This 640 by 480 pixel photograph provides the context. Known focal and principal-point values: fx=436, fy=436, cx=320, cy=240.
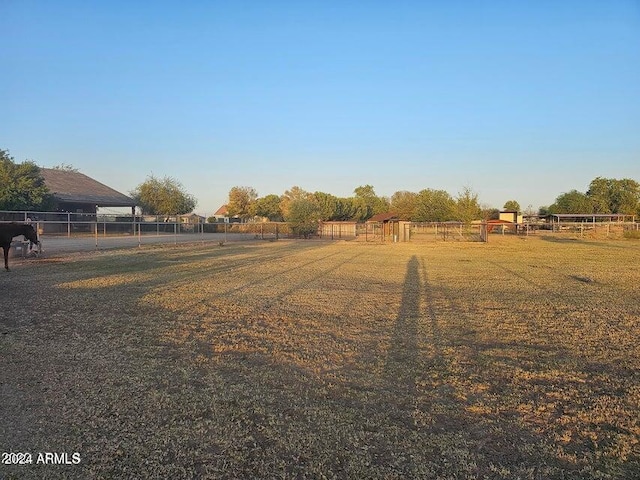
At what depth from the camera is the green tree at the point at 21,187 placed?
38.1 meters

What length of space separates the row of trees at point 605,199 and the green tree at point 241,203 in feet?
215

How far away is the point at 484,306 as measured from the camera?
9.49 m

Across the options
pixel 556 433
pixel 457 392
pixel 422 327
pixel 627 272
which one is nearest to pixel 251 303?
pixel 422 327

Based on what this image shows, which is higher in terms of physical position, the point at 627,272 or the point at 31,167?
the point at 31,167

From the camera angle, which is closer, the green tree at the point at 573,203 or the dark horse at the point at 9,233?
the dark horse at the point at 9,233

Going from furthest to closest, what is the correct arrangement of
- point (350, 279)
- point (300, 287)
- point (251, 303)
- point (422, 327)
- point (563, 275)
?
point (563, 275)
point (350, 279)
point (300, 287)
point (251, 303)
point (422, 327)

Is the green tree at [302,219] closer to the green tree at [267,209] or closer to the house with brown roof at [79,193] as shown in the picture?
the house with brown roof at [79,193]

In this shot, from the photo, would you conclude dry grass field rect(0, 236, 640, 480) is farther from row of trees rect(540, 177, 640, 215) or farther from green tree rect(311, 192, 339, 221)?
row of trees rect(540, 177, 640, 215)

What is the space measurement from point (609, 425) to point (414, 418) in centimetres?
170

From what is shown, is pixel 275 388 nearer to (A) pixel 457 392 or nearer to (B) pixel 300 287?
(A) pixel 457 392

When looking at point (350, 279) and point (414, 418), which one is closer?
point (414, 418)

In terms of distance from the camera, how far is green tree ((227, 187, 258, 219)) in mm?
87562

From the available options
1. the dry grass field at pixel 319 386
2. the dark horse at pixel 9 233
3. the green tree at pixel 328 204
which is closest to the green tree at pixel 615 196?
the green tree at pixel 328 204

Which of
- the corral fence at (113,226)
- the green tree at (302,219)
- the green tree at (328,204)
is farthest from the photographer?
the green tree at (328,204)
